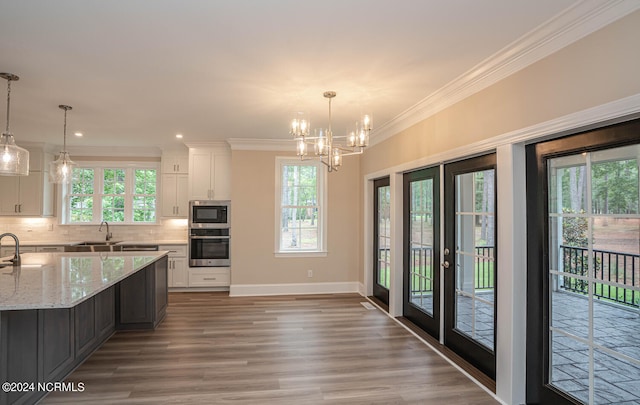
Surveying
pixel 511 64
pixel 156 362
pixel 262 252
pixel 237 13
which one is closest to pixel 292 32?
pixel 237 13

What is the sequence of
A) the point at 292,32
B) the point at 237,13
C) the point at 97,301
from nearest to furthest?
the point at 237,13 → the point at 292,32 → the point at 97,301

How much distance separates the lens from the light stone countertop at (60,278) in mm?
2209

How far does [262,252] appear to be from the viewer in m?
6.15

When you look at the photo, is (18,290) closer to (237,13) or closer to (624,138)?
(237,13)

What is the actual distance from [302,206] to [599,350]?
15.3ft

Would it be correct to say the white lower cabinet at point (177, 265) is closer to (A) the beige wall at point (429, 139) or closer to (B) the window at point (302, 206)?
(A) the beige wall at point (429, 139)

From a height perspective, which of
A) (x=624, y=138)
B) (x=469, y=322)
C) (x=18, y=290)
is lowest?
(x=469, y=322)

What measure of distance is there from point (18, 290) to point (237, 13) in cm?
227


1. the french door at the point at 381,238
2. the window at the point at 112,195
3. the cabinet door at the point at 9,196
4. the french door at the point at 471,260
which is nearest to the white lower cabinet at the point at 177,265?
the window at the point at 112,195

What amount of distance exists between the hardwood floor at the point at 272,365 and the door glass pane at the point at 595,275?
76 centimetres

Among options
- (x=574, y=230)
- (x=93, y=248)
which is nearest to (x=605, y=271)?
(x=574, y=230)

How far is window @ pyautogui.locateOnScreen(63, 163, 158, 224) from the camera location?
272 inches

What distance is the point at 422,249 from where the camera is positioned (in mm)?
4324

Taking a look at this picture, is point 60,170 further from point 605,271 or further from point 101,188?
point 605,271
